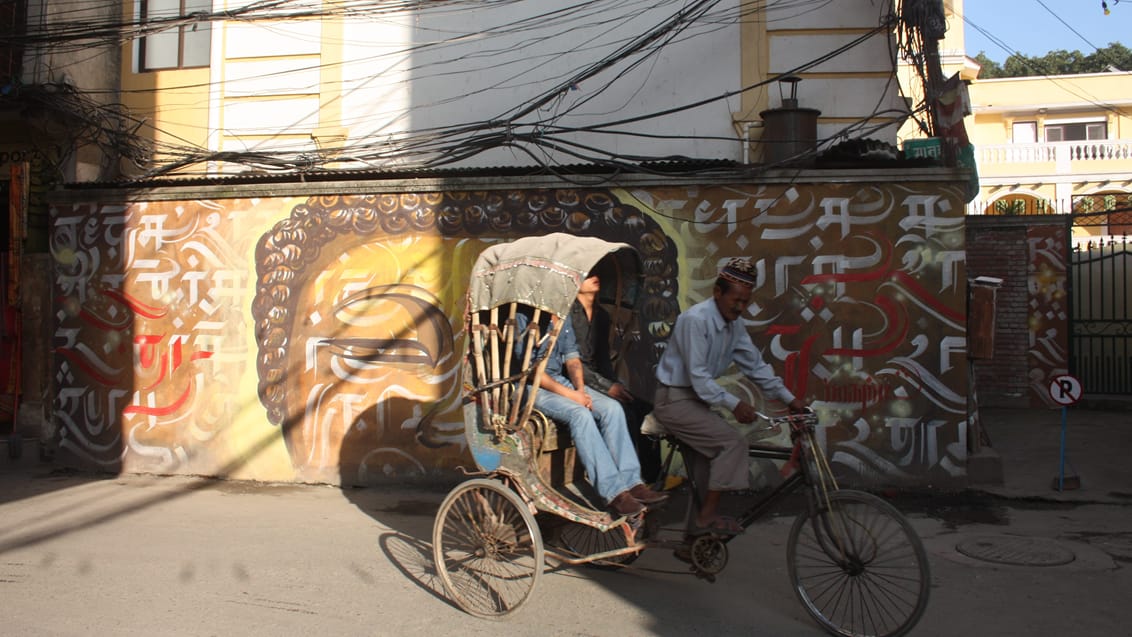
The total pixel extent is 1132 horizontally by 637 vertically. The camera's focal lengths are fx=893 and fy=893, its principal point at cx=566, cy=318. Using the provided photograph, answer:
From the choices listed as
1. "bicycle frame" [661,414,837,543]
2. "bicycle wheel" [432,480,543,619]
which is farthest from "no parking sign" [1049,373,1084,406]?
"bicycle wheel" [432,480,543,619]

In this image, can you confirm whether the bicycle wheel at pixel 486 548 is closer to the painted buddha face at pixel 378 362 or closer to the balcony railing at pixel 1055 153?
the painted buddha face at pixel 378 362

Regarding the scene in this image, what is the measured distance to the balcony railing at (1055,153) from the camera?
26.7m

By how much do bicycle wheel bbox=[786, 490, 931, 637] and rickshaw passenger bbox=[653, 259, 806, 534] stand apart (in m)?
0.45

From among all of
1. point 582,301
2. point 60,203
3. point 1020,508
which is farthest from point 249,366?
point 1020,508

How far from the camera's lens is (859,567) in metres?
4.50

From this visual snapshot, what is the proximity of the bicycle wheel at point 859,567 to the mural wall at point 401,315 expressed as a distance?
3.41m

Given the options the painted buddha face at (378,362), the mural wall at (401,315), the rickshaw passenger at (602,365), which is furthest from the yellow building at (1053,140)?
the rickshaw passenger at (602,365)

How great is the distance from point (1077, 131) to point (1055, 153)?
444 cm

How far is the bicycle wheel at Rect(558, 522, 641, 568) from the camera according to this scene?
5406 mm

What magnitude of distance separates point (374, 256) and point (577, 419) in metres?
4.29

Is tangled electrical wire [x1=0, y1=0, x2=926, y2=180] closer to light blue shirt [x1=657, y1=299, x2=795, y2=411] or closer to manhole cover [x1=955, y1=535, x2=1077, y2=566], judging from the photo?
light blue shirt [x1=657, y1=299, x2=795, y2=411]

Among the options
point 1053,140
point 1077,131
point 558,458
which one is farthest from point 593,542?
point 1077,131

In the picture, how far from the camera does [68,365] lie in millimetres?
9602

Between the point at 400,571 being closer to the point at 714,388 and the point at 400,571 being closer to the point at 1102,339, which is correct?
the point at 714,388
